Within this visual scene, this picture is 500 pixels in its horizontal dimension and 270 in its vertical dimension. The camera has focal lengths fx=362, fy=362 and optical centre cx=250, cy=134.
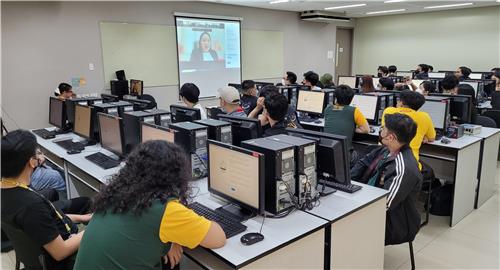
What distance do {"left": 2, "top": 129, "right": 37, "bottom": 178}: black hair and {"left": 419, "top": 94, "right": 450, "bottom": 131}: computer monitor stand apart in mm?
3550

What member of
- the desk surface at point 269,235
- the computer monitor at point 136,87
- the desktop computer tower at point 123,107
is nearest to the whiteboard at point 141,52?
the computer monitor at point 136,87

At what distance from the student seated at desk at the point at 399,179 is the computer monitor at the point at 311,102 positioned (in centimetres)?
257

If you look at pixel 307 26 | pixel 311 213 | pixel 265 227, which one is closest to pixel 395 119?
pixel 311 213

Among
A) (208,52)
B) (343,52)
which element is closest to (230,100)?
(208,52)

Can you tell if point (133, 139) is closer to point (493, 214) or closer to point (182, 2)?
point (493, 214)

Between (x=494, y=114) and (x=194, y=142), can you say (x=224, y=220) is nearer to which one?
(x=194, y=142)

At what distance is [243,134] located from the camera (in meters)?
2.55

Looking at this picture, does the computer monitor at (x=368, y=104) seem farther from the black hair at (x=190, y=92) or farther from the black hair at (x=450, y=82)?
the black hair at (x=190, y=92)

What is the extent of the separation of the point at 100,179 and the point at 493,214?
3634 mm

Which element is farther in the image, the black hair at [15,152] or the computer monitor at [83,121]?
the computer monitor at [83,121]

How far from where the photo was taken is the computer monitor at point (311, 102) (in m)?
5.02

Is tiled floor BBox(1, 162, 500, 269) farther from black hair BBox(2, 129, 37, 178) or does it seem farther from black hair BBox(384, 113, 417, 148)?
black hair BBox(2, 129, 37, 178)

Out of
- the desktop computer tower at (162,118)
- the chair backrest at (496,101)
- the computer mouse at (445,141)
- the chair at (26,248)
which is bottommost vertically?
the chair at (26,248)

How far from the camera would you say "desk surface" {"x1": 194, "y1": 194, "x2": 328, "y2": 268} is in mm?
1542
